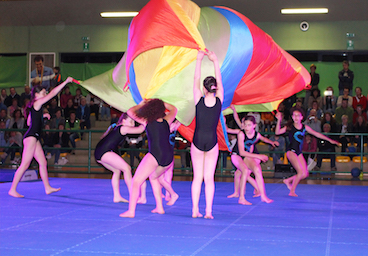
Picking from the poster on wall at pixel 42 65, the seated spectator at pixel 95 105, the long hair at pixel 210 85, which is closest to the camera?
the long hair at pixel 210 85

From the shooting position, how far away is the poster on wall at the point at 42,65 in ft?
60.5

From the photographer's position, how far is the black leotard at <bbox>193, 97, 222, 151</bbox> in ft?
17.0

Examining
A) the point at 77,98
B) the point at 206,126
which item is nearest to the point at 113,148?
the point at 206,126

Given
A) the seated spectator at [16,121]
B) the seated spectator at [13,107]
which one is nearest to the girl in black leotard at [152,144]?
the seated spectator at [16,121]

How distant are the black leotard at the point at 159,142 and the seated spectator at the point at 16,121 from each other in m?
10.4

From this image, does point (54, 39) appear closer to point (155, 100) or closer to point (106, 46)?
point (106, 46)

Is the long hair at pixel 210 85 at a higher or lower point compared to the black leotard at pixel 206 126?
higher

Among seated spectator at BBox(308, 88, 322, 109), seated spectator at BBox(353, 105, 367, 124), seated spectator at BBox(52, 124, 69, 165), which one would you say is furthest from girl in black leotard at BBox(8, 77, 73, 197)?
seated spectator at BBox(308, 88, 322, 109)

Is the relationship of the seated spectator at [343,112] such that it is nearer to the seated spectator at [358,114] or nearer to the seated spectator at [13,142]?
the seated spectator at [358,114]

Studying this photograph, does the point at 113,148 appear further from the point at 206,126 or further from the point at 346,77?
the point at 346,77

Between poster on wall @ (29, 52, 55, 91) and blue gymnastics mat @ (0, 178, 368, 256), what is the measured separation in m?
11.7

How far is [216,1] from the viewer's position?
14.8 m

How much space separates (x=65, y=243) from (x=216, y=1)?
12389 millimetres

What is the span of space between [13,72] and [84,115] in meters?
5.42
